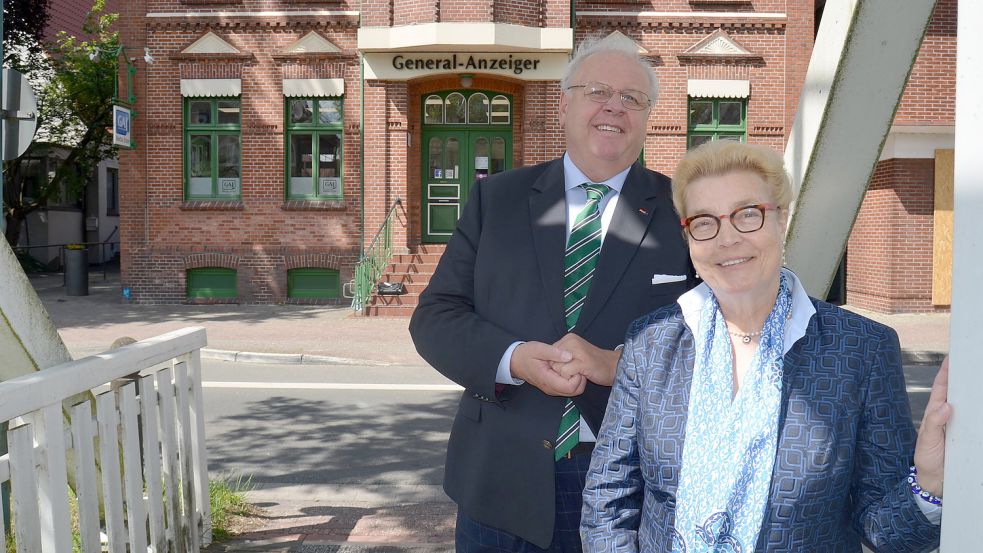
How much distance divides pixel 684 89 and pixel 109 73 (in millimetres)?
14553

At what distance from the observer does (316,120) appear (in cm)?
1861

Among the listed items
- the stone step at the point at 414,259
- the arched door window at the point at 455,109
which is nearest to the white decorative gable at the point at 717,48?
the arched door window at the point at 455,109

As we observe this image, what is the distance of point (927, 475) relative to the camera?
1772mm

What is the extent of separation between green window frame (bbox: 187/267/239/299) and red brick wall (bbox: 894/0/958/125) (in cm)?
1340

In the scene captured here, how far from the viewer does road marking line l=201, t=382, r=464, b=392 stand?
9.91 meters

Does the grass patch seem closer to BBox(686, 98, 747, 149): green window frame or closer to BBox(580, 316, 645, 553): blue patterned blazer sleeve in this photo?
BBox(580, 316, 645, 553): blue patterned blazer sleeve

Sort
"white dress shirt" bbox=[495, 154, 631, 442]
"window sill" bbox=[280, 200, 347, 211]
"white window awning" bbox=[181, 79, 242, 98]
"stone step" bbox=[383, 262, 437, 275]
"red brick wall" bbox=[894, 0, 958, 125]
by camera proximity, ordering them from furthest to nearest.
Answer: "white window awning" bbox=[181, 79, 242, 98], "window sill" bbox=[280, 200, 347, 211], "stone step" bbox=[383, 262, 437, 275], "red brick wall" bbox=[894, 0, 958, 125], "white dress shirt" bbox=[495, 154, 631, 442]

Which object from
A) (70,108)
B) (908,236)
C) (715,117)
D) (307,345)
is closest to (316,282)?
(307,345)

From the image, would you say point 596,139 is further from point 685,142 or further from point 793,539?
point 685,142

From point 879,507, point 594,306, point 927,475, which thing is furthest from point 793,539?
Answer: point 594,306

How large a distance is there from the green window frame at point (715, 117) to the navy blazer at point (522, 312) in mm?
16541

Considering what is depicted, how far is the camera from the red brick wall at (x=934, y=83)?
1673cm

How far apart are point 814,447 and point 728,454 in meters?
0.19

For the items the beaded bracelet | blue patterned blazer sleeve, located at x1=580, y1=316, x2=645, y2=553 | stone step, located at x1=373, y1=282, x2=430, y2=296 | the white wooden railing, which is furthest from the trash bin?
the beaded bracelet
